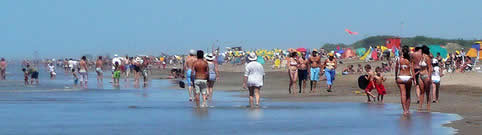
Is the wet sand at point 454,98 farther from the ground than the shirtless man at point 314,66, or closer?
closer

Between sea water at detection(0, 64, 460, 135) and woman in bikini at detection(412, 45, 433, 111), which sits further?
woman in bikini at detection(412, 45, 433, 111)

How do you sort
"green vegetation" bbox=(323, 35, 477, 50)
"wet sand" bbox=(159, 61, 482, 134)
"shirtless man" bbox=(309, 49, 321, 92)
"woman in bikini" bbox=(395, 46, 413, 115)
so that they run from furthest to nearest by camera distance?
"green vegetation" bbox=(323, 35, 477, 50)
"shirtless man" bbox=(309, 49, 321, 92)
"woman in bikini" bbox=(395, 46, 413, 115)
"wet sand" bbox=(159, 61, 482, 134)

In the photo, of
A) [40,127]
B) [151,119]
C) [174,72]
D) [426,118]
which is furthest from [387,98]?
[174,72]

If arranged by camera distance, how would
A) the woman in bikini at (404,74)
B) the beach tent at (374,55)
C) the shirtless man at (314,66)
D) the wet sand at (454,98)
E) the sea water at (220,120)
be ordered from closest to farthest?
1. the sea water at (220,120)
2. the wet sand at (454,98)
3. the woman in bikini at (404,74)
4. the shirtless man at (314,66)
5. the beach tent at (374,55)

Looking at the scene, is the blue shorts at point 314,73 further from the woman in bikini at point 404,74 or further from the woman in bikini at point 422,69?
the woman in bikini at point 404,74

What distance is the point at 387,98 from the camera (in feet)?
72.9

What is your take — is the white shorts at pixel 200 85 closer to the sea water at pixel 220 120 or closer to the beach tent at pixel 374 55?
the sea water at pixel 220 120

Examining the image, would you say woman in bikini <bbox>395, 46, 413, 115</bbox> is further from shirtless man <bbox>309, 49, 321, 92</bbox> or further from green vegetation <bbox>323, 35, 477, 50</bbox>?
green vegetation <bbox>323, 35, 477, 50</bbox>

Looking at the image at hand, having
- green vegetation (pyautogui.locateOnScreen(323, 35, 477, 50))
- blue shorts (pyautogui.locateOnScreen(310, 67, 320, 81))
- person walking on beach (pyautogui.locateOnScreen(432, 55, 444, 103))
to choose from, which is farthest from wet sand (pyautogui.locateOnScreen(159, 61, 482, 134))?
green vegetation (pyautogui.locateOnScreen(323, 35, 477, 50))


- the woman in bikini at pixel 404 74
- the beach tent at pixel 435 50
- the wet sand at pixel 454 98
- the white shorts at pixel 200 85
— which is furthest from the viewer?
the beach tent at pixel 435 50

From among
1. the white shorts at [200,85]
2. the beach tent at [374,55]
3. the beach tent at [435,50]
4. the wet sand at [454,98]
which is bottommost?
the wet sand at [454,98]

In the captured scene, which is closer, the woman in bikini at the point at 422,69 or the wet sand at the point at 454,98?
the wet sand at the point at 454,98

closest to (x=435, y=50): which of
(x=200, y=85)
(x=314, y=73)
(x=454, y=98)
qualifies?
(x=314, y=73)

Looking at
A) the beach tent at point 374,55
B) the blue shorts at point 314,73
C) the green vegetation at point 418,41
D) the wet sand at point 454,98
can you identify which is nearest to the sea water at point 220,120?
the wet sand at point 454,98
